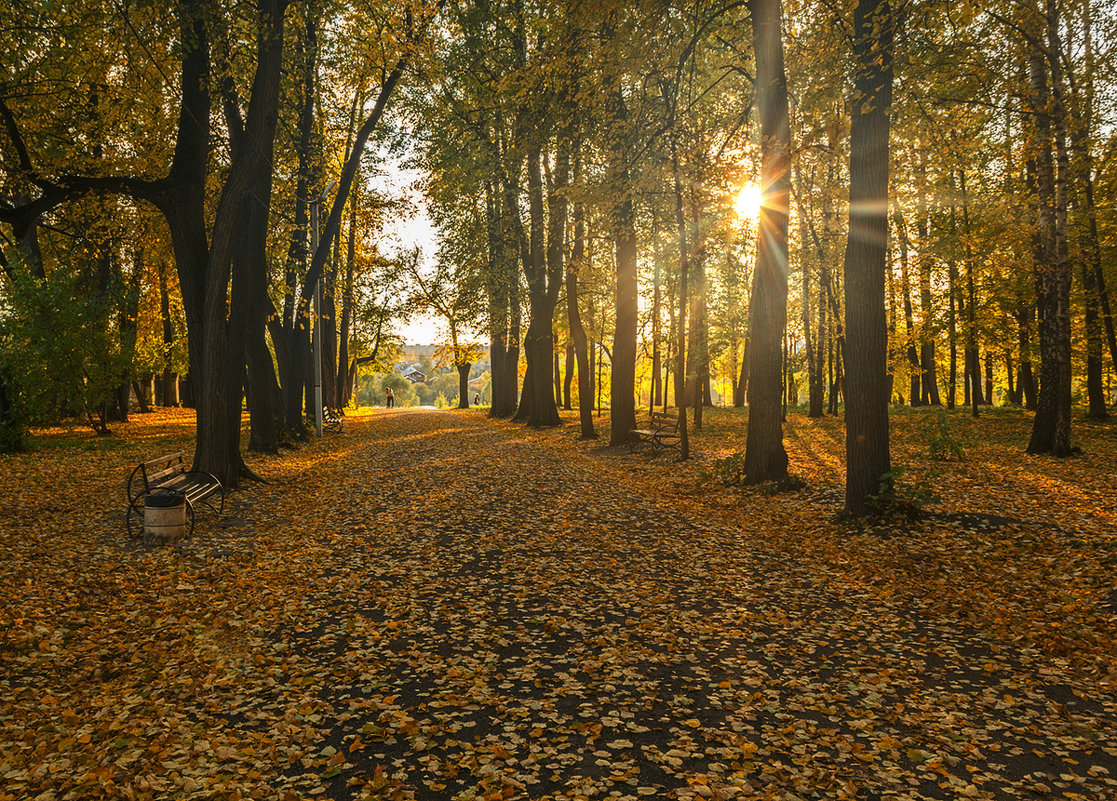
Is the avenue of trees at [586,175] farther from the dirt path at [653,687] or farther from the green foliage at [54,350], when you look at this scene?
the dirt path at [653,687]

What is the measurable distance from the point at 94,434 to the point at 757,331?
21361 mm

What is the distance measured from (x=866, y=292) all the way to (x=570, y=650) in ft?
22.4

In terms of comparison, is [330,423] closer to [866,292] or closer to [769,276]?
[769,276]

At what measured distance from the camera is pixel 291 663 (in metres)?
5.07

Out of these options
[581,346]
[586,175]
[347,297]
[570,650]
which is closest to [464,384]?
[347,297]

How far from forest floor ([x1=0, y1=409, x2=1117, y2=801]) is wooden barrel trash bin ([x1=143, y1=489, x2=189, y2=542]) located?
0.36m

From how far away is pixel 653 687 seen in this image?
4609mm

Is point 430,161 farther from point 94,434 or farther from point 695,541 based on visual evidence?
point 695,541

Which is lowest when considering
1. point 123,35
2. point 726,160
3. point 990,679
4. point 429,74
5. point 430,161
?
point 990,679

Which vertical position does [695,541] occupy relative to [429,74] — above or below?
below

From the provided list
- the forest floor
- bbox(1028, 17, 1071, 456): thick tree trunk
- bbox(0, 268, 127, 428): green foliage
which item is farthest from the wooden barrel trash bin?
bbox(1028, 17, 1071, 456): thick tree trunk

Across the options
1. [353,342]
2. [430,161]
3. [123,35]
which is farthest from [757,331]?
[353,342]

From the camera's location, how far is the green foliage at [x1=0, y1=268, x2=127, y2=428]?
16.3 m

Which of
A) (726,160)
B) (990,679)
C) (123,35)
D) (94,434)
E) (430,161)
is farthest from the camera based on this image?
(430,161)
